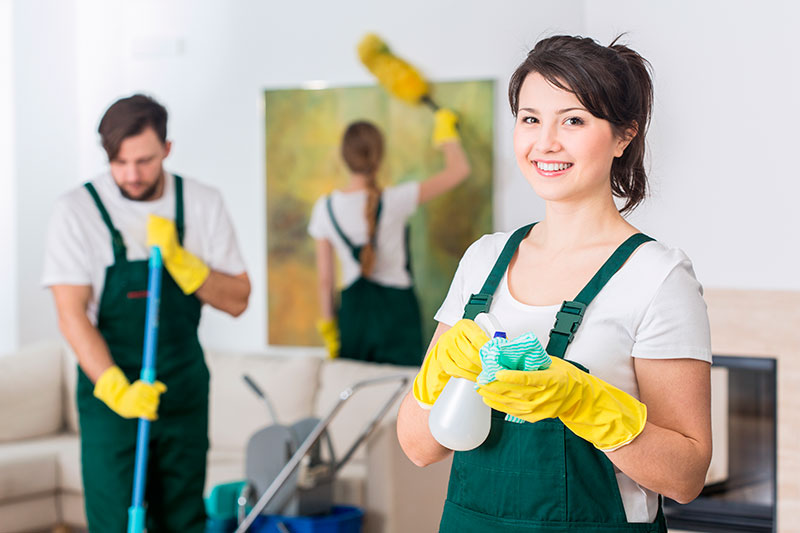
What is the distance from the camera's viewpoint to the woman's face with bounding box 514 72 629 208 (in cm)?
126

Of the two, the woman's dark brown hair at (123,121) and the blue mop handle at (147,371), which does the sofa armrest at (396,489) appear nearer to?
the blue mop handle at (147,371)

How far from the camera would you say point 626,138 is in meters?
1.31

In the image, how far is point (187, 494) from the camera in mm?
2566

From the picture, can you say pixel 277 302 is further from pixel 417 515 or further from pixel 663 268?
pixel 663 268

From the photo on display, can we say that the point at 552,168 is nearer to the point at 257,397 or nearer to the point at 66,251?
the point at 66,251

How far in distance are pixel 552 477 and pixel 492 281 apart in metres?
0.29

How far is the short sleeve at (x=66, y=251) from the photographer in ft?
8.06

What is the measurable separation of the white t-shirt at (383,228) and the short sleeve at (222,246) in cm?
164

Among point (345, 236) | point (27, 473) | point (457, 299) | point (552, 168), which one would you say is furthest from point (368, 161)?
point (552, 168)

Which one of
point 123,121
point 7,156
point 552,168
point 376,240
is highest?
point 7,156

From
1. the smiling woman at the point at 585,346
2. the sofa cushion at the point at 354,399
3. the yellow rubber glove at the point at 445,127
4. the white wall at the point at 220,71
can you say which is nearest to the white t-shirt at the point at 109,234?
the sofa cushion at the point at 354,399

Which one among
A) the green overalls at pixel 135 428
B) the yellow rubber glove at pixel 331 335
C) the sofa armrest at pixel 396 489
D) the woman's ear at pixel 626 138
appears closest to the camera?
the woman's ear at pixel 626 138

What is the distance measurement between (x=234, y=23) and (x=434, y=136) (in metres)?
1.24

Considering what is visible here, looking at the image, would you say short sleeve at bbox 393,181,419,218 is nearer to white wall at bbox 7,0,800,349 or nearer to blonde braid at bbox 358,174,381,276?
blonde braid at bbox 358,174,381,276
